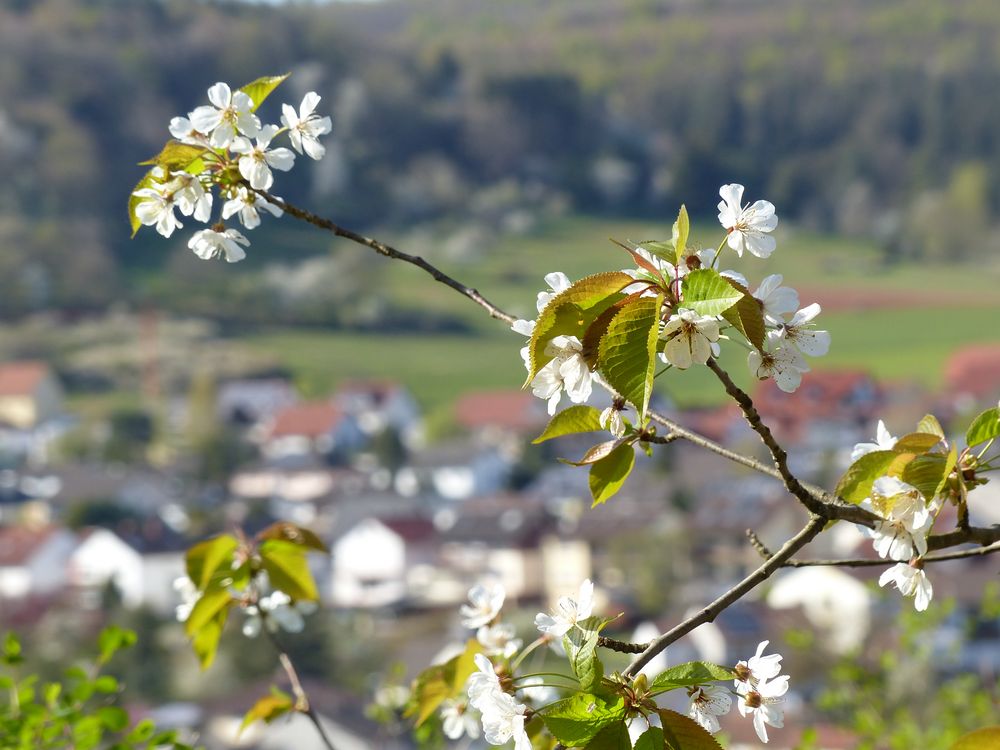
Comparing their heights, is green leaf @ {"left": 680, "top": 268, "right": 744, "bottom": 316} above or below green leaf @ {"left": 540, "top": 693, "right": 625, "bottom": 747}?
above

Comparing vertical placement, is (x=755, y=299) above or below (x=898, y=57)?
below

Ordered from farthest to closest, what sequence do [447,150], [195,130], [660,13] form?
[660,13] → [447,150] → [195,130]

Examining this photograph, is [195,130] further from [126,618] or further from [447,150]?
[447,150]

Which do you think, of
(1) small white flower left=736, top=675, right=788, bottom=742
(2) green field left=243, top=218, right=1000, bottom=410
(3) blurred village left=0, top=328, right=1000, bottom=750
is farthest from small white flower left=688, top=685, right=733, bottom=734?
(2) green field left=243, top=218, right=1000, bottom=410

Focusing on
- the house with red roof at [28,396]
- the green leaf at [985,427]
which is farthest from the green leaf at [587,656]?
the house with red roof at [28,396]

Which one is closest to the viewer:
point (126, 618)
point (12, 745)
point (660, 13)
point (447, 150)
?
point (12, 745)

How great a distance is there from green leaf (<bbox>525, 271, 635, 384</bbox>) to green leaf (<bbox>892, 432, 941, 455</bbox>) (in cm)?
18

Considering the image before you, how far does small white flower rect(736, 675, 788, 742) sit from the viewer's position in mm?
793

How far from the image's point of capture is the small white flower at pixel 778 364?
2.50 ft

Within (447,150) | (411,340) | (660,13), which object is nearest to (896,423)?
(411,340)

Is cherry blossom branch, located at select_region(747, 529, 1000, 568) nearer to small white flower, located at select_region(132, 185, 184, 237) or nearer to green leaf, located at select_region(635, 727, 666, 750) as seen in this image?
green leaf, located at select_region(635, 727, 666, 750)

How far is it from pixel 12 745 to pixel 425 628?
2261 cm

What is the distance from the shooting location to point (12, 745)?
136 cm

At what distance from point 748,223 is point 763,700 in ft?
0.85
